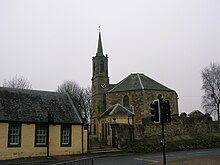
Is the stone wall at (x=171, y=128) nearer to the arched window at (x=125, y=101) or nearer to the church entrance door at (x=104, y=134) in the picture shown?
the church entrance door at (x=104, y=134)

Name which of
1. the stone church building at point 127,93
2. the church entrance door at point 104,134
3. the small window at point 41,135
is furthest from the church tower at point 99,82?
the small window at point 41,135

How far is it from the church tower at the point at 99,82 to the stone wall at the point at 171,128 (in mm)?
18711

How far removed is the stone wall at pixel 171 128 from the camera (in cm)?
3036

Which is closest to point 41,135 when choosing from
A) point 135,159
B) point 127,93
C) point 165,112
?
point 135,159

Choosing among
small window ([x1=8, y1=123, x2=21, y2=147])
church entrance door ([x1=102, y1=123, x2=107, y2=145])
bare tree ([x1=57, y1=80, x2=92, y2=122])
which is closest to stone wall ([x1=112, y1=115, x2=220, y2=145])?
church entrance door ([x1=102, y1=123, x2=107, y2=145])

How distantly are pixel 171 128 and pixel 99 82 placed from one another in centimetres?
2170

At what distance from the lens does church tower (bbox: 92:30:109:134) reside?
51719mm

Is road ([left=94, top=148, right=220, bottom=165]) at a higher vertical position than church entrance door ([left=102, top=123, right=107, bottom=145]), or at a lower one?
lower

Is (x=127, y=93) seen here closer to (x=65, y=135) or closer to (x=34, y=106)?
(x=65, y=135)

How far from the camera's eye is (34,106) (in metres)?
26.1

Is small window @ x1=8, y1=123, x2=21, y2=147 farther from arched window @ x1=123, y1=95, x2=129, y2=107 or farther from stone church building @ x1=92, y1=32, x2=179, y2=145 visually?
arched window @ x1=123, y1=95, x2=129, y2=107

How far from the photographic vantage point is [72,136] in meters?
26.6

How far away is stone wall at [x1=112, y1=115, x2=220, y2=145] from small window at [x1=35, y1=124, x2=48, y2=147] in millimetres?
8125

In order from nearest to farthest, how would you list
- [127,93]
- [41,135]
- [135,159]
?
1. [135,159]
2. [41,135]
3. [127,93]
